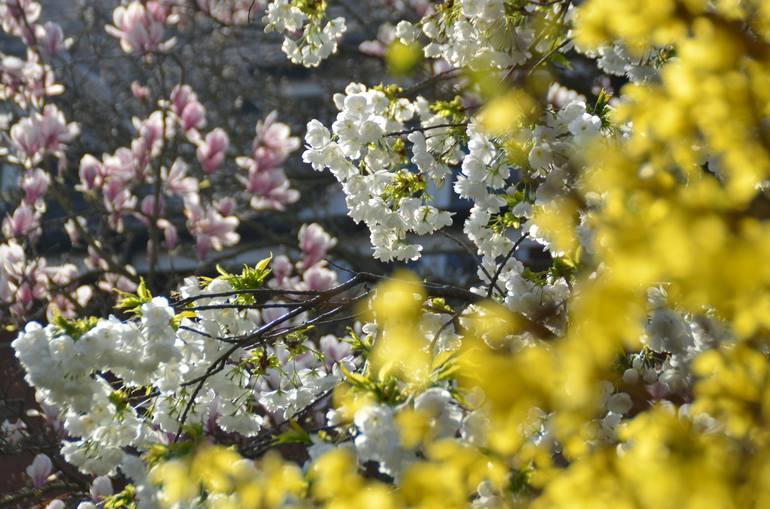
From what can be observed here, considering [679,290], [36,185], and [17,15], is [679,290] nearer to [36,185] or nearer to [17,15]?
[36,185]

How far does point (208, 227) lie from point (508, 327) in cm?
365

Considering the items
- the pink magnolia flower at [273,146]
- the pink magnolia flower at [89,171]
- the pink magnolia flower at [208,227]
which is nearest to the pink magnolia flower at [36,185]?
the pink magnolia flower at [89,171]

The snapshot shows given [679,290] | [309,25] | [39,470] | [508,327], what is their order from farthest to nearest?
1. [39,470]
2. [309,25]
3. [508,327]
4. [679,290]

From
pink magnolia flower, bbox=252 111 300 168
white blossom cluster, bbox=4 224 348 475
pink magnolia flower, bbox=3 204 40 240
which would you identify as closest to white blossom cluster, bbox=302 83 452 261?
white blossom cluster, bbox=4 224 348 475

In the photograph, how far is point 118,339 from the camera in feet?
7.72

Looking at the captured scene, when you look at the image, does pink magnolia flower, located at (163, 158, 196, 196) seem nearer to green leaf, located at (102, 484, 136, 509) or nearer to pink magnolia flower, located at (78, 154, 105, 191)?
pink magnolia flower, located at (78, 154, 105, 191)

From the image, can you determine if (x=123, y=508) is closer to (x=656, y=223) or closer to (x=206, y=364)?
(x=206, y=364)

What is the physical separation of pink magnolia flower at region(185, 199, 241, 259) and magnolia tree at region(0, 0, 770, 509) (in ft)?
4.08

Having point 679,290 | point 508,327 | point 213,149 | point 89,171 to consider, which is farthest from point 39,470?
point 679,290

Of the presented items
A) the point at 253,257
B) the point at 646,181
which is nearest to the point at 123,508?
the point at 646,181

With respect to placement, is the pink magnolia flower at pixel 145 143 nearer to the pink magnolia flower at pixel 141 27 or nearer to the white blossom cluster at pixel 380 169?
the pink magnolia flower at pixel 141 27

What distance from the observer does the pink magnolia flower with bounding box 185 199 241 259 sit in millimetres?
5664

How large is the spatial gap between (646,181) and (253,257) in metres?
9.35

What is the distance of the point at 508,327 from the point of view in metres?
2.28
